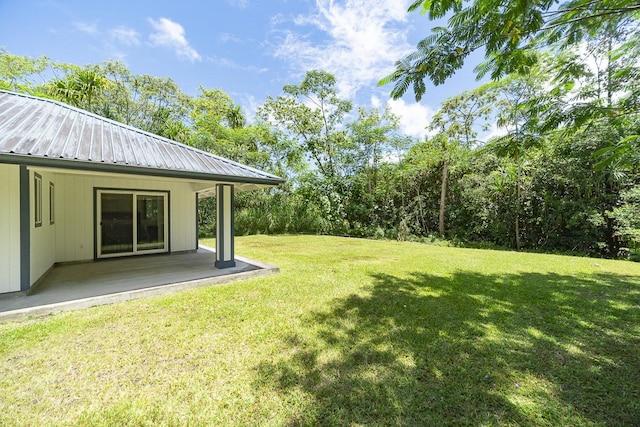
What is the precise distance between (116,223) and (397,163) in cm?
1234

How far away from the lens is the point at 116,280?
523 centimetres

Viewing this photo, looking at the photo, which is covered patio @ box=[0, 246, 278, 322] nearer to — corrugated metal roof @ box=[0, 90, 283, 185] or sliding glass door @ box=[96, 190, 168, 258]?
sliding glass door @ box=[96, 190, 168, 258]

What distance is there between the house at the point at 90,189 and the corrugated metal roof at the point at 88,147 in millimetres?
14

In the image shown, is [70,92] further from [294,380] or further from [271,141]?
[294,380]

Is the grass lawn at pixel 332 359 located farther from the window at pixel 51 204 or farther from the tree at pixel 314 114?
the tree at pixel 314 114

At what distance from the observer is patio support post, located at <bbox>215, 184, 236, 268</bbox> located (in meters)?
6.11

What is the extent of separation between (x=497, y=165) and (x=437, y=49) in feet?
36.1

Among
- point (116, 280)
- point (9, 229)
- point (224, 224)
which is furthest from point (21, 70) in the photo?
point (224, 224)

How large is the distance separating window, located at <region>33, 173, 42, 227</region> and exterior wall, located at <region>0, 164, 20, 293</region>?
0.73 meters

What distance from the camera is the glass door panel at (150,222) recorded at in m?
7.85

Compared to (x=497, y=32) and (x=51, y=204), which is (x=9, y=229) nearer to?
(x=51, y=204)

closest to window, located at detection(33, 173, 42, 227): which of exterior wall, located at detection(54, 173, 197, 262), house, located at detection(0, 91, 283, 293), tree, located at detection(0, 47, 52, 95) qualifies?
house, located at detection(0, 91, 283, 293)

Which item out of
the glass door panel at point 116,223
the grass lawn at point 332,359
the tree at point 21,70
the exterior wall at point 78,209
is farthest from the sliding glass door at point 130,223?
the tree at point 21,70

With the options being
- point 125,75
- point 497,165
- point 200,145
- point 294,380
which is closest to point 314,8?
point 200,145
